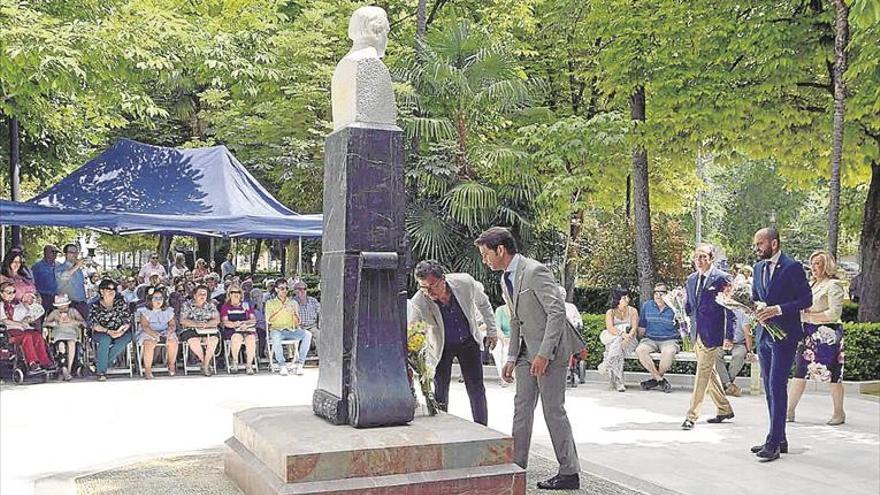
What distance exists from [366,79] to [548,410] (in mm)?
2705

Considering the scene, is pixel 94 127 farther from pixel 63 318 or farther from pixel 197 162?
pixel 63 318

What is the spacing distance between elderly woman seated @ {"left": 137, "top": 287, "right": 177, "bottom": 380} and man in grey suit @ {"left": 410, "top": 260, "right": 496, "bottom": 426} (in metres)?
7.41

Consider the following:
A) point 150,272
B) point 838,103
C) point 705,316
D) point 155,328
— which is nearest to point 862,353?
point 838,103

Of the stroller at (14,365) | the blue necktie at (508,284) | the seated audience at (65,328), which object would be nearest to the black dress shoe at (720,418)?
the blue necktie at (508,284)

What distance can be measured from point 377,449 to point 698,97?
1043 centimetres

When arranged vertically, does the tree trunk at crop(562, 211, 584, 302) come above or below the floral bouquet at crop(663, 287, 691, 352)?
above

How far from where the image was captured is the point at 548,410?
256 inches

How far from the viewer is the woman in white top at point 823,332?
30.8ft

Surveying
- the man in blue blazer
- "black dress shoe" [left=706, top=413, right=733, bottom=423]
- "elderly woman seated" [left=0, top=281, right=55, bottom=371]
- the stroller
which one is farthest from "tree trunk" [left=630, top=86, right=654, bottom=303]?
the stroller

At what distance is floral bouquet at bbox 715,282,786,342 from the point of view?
782 cm

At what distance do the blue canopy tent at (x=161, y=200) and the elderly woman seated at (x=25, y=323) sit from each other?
146cm

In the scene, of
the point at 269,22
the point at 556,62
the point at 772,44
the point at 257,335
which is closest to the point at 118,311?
the point at 257,335

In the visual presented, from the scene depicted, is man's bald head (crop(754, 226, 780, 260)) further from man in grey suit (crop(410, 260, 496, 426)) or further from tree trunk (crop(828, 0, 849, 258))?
tree trunk (crop(828, 0, 849, 258))

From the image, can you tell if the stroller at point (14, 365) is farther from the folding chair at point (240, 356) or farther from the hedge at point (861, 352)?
the hedge at point (861, 352)
